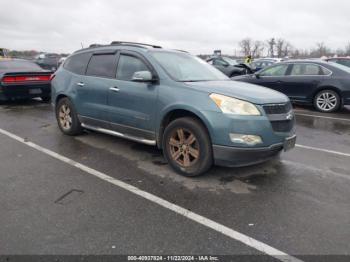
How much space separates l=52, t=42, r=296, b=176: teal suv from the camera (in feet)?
11.9

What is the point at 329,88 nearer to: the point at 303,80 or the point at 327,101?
the point at 327,101

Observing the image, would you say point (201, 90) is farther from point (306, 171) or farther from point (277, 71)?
point (277, 71)

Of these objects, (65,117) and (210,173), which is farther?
(65,117)

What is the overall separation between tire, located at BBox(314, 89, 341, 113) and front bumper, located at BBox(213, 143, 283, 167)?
19.5 ft

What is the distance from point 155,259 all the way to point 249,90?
8.38 feet

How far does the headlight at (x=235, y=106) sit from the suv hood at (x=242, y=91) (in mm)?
66

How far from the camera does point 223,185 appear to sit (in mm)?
3781

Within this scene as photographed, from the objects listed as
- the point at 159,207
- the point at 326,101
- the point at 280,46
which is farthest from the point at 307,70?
the point at 280,46

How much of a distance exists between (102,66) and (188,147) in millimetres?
2336

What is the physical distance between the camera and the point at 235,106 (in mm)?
3650

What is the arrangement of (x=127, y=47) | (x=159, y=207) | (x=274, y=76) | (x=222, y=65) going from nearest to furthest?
(x=159, y=207) < (x=127, y=47) < (x=274, y=76) < (x=222, y=65)

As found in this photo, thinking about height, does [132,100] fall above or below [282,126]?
above

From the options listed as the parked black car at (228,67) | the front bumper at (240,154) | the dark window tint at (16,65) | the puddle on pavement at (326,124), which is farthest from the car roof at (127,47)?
the parked black car at (228,67)

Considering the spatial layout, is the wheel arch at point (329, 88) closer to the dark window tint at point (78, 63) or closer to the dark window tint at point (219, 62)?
the dark window tint at point (78, 63)
